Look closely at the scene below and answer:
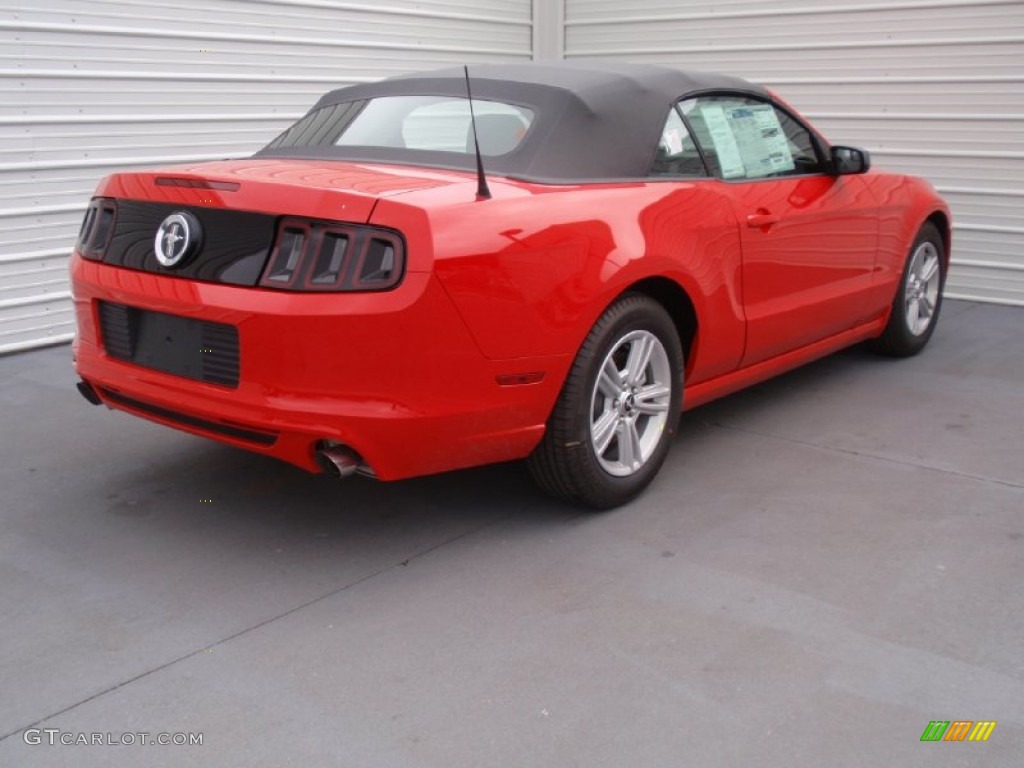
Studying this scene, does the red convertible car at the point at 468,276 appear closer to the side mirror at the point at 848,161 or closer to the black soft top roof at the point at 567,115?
the black soft top roof at the point at 567,115

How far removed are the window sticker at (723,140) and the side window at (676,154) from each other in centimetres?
17

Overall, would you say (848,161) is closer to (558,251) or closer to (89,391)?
(558,251)

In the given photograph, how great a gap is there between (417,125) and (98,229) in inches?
48.3

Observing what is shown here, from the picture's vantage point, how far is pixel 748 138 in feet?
15.4

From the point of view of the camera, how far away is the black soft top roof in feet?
12.5

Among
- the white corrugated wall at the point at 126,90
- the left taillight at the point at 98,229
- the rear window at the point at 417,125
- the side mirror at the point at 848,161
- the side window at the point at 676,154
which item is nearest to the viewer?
the left taillight at the point at 98,229

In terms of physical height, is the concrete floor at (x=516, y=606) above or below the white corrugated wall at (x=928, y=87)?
below

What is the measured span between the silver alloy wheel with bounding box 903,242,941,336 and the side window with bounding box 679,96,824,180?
A: 1177mm

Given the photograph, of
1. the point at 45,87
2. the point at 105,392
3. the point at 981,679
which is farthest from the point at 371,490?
the point at 45,87

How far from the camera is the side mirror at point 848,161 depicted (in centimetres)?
503

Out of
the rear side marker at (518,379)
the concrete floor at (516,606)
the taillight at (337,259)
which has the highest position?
the taillight at (337,259)

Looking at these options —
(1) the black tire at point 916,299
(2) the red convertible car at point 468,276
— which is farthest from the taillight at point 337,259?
(1) the black tire at point 916,299

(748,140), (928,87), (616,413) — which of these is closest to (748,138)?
(748,140)

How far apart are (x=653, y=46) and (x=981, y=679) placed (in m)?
7.63
